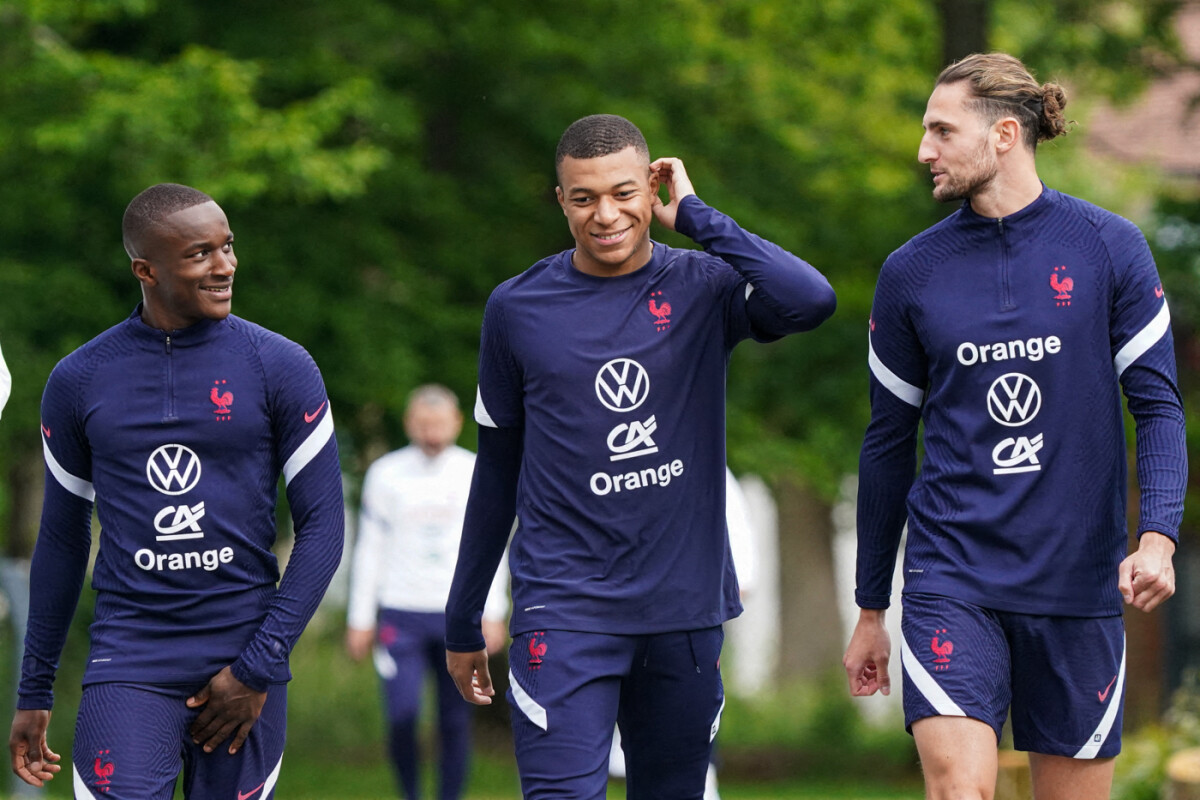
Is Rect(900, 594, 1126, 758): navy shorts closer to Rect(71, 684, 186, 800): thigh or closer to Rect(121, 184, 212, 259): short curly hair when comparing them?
Rect(71, 684, 186, 800): thigh

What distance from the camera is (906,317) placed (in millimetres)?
5457

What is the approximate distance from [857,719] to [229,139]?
38.1 feet

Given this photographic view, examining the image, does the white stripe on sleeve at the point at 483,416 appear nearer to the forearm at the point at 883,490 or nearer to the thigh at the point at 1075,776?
the forearm at the point at 883,490

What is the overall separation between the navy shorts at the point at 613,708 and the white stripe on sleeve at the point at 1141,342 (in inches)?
54.6

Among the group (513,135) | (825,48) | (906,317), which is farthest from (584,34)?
(906,317)

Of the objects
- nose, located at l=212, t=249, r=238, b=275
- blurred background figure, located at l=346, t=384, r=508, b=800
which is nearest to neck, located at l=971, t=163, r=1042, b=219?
nose, located at l=212, t=249, r=238, b=275

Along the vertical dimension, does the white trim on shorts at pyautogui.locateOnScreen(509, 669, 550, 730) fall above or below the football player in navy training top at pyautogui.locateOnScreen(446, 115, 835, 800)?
below

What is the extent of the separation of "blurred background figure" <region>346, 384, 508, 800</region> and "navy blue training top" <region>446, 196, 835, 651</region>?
557cm

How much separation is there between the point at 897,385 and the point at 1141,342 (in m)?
0.72

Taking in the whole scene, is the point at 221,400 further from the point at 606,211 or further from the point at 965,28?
the point at 965,28

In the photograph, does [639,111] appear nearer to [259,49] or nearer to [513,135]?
[513,135]

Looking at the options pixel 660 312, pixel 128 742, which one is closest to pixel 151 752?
pixel 128 742

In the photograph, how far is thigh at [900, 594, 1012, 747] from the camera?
5.11 m

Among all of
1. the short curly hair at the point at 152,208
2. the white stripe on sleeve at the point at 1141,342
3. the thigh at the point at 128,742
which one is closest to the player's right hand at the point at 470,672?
the thigh at the point at 128,742
